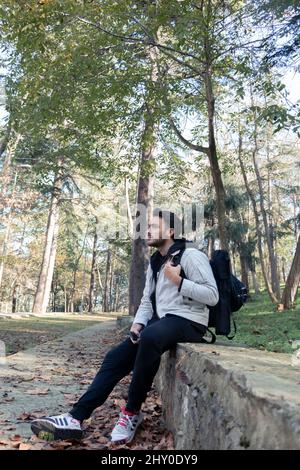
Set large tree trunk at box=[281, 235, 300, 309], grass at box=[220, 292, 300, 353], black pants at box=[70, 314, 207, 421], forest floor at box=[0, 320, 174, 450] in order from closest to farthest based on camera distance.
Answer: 1. black pants at box=[70, 314, 207, 421]
2. forest floor at box=[0, 320, 174, 450]
3. grass at box=[220, 292, 300, 353]
4. large tree trunk at box=[281, 235, 300, 309]

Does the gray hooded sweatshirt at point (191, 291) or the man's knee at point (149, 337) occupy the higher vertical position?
the gray hooded sweatshirt at point (191, 291)

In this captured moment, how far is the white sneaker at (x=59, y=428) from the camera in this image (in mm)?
3398

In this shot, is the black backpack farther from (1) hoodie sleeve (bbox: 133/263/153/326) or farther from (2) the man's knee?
(2) the man's knee

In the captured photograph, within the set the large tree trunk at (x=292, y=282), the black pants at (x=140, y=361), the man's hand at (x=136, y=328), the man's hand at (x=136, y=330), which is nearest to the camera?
the black pants at (x=140, y=361)

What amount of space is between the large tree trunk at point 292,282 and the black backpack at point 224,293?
32.1ft

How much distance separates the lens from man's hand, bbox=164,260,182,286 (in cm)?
358

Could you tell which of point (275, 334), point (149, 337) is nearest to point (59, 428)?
point (149, 337)

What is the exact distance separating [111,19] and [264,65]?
3.00 m

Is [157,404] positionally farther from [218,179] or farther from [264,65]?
[264,65]

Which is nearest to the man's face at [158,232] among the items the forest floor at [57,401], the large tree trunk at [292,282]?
the forest floor at [57,401]

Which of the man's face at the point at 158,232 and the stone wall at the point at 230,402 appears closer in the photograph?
the stone wall at the point at 230,402

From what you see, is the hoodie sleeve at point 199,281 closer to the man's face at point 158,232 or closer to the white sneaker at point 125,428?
the man's face at point 158,232

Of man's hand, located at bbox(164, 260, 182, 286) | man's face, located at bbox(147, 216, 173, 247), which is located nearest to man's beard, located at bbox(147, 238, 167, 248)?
man's face, located at bbox(147, 216, 173, 247)
